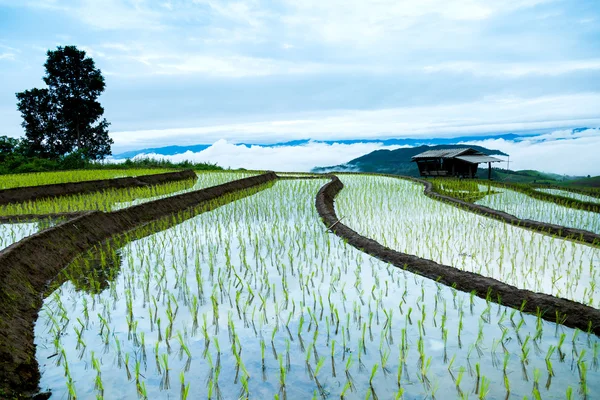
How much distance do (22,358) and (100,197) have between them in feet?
21.5

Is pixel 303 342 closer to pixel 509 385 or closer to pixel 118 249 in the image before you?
pixel 509 385

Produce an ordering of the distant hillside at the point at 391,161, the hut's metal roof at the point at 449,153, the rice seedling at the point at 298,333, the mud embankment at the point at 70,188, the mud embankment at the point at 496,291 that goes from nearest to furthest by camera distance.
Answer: the rice seedling at the point at 298,333
the mud embankment at the point at 496,291
the mud embankment at the point at 70,188
the hut's metal roof at the point at 449,153
the distant hillside at the point at 391,161

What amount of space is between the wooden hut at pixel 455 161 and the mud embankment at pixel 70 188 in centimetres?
1213

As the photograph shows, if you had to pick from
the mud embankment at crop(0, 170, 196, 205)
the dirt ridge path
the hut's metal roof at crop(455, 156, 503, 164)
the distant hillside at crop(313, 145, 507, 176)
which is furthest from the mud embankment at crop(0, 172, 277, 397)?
the distant hillside at crop(313, 145, 507, 176)

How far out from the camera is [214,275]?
3732mm

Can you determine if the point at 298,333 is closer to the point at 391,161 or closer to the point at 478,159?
the point at 478,159

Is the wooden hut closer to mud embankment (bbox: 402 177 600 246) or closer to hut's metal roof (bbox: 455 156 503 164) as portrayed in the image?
hut's metal roof (bbox: 455 156 503 164)

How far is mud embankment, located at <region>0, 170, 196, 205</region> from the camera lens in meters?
8.17

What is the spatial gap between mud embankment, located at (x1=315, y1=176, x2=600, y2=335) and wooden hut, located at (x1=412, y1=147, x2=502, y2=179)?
15.0 m

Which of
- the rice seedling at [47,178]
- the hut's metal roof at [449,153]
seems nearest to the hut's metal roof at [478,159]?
the hut's metal roof at [449,153]

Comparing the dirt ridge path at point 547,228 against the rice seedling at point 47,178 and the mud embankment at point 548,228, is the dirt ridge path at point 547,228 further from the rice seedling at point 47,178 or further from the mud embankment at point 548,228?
the rice seedling at point 47,178

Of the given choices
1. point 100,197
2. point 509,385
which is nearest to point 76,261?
point 509,385

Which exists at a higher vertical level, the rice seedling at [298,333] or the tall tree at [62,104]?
the tall tree at [62,104]

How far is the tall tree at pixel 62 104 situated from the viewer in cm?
2102
